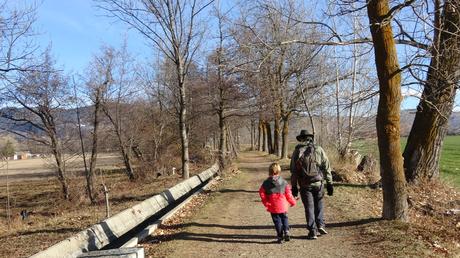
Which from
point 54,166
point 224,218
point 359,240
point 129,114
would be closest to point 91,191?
point 54,166

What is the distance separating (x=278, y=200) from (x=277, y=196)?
0.25 ft

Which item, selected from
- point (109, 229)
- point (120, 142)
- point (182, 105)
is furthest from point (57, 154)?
point (109, 229)

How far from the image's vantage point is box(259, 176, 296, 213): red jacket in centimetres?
868

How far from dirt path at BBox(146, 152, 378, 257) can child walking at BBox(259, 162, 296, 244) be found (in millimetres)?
281

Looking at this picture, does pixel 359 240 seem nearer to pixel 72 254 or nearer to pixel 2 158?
pixel 72 254

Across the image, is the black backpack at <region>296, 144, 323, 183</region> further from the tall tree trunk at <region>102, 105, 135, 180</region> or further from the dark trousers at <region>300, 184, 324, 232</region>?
the tall tree trunk at <region>102, 105, 135, 180</region>

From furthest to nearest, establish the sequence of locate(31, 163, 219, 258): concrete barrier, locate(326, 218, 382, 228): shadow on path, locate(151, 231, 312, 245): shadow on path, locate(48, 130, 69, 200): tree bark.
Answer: locate(48, 130, 69, 200): tree bark → locate(326, 218, 382, 228): shadow on path → locate(151, 231, 312, 245): shadow on path → locate(31, 163, 219, 258): concrete barrier

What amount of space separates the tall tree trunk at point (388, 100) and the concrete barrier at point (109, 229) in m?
5.96

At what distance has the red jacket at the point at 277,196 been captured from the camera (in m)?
8.68

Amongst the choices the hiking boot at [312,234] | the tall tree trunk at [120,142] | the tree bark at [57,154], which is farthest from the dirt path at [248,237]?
the tall tree trunk at [120,142]

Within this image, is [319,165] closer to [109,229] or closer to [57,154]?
[109,229]

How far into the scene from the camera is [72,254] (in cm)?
875

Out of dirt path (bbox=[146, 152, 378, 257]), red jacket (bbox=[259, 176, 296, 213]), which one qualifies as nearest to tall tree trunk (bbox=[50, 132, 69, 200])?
dirt path (bbox=[146, 152, 378, 257])

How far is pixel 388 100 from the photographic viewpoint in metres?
9.10
